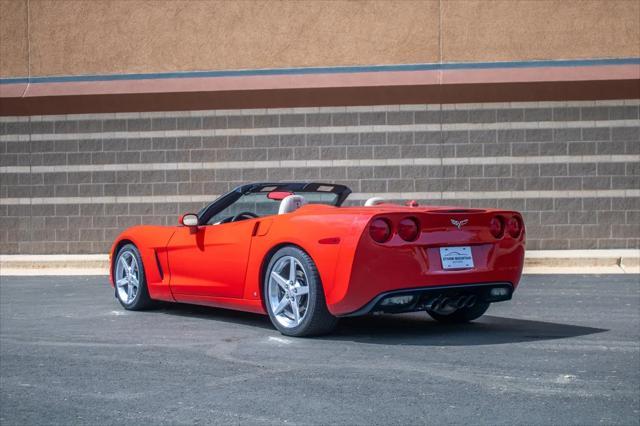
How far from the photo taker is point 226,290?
8.37 m

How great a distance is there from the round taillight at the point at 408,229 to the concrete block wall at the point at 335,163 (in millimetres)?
10230

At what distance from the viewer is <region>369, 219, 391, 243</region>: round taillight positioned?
7137 millimetres

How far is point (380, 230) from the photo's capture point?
23.5 feet

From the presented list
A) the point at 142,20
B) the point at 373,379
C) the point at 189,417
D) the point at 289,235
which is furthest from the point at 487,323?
the point at 142,20

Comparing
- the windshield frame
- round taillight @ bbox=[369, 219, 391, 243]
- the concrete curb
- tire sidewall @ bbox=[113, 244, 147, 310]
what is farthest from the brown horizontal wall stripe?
round taillight @ bbox=[369, 219, 391, 243]

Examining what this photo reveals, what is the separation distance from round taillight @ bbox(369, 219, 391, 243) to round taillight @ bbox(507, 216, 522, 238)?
4.27 ft

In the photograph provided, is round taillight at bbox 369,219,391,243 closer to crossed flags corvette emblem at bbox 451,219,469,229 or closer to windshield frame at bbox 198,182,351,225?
crossed flags corvette emblem at bbox 451,219,469,229

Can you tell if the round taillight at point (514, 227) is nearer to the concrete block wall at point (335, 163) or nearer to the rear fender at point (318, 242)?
the rear fender at point (318, 242)

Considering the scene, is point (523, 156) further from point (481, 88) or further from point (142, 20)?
point (142, 20)

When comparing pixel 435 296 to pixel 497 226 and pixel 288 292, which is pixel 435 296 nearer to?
pixel 497 226

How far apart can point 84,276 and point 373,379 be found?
31.3 feet

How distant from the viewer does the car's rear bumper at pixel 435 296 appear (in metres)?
7.14

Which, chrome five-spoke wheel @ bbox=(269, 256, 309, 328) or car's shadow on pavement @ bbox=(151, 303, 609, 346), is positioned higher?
chrome five-spoke wheel @ bbox=(269, 256, 309, 328)

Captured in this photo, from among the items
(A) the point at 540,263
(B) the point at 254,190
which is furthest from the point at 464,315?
(A) the point at 540,263
